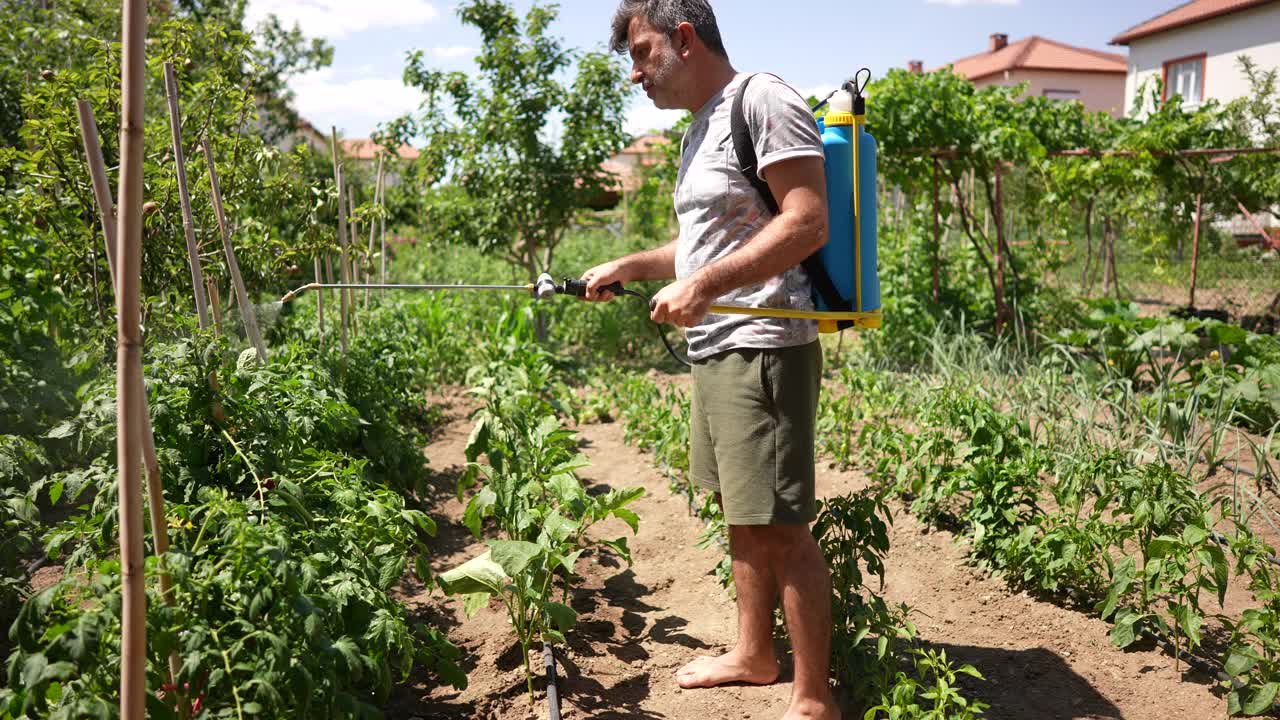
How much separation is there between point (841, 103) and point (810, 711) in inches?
62.4

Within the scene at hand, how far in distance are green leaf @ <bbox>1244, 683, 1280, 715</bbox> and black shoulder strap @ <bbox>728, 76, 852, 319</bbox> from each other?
1500 mm

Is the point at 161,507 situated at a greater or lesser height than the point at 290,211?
lesser

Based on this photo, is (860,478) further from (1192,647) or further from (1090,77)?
(1090,77)

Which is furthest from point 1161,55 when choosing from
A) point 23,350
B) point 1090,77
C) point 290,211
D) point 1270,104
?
point 23,350

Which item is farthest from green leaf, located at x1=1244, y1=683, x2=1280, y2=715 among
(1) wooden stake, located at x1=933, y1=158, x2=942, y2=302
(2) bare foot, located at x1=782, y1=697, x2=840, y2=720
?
(1) wooden stake, located at x1=933, y1=158, x2=942, y2=302

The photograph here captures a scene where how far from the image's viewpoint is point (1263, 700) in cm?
240

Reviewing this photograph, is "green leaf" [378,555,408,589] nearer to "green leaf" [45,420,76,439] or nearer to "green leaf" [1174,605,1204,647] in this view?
"green leaf" [45,420,76,439]

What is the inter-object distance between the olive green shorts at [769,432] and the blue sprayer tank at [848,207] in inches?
7.3

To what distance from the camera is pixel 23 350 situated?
358 centimetres

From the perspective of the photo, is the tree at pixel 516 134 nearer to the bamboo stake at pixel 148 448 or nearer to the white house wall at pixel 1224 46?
the bamboo stake at pixel 148 448

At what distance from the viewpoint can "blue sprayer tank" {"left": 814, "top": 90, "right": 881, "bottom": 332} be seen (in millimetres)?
2330

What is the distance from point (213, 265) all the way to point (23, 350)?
2.52 feet

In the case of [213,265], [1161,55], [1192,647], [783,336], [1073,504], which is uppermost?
[1161,55]

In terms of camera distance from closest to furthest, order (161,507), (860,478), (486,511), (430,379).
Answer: (161,507), (486,511), (860,478), (430,379)
